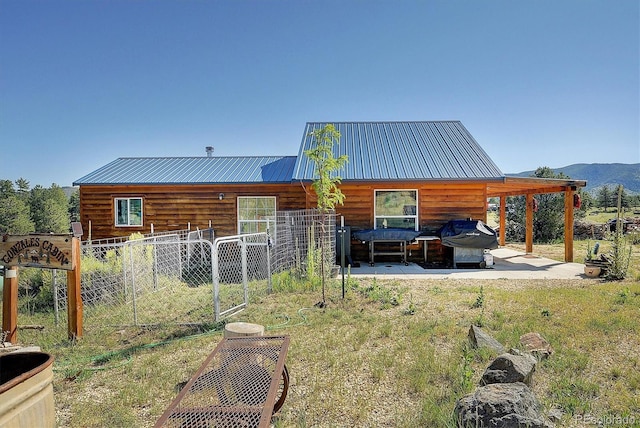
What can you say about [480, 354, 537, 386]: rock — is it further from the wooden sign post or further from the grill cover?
the grill cover

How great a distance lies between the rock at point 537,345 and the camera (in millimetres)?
4090

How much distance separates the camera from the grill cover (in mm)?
10570

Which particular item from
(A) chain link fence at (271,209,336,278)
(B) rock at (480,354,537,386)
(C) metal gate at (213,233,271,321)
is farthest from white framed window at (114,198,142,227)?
(B) rock at (480,354,537,386)

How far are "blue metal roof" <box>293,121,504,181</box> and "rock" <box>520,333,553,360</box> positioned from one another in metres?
7.38

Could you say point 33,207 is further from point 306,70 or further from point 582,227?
point 582,227

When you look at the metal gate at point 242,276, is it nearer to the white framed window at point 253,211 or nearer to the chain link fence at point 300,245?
the chain link fence at point 300,245

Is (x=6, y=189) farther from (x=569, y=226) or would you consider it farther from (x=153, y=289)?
(x=569, y=226)

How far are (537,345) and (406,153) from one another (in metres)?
9.66

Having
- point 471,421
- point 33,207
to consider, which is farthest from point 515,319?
point 33,207

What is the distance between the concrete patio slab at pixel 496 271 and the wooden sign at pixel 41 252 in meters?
6.51

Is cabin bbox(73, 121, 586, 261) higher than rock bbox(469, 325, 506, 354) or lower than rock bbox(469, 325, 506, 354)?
higher

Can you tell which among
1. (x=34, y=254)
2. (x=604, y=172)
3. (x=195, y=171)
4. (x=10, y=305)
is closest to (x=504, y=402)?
(x=34, y=254)

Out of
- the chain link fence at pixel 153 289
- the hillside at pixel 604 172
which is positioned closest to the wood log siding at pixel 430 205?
the chain link fence at pixel 153 289

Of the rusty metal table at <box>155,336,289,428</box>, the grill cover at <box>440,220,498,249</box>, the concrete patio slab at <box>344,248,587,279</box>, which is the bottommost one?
the concrete patio slab at <box>344,248,587,279</box>
